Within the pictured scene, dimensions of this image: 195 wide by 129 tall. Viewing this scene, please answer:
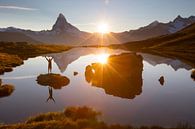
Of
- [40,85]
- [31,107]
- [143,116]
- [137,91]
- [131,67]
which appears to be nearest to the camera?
[143,116]

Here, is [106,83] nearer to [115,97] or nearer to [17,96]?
[115,97]

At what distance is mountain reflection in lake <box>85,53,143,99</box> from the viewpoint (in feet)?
157

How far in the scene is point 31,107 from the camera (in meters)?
35.1

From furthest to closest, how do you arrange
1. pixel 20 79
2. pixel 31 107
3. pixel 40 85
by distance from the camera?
pixel 20 79 → pixel 40 85 → pixel 31 107

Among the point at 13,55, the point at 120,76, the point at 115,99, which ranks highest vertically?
the point at 13,55

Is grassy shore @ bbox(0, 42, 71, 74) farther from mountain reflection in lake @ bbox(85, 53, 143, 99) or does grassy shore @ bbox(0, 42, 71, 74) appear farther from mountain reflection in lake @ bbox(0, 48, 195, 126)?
mountain reflection in lake @ bbox(0, 48, 195, 126)

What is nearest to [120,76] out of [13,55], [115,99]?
[115,99]

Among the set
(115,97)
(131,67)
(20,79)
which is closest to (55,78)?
(20,79)

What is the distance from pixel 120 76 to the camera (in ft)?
205

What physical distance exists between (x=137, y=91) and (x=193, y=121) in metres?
18.4

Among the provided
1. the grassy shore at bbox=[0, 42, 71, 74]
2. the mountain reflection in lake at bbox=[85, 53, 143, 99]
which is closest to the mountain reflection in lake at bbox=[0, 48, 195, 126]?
the mountain reflection in lake at bbox=[85, 53, 143, 99]

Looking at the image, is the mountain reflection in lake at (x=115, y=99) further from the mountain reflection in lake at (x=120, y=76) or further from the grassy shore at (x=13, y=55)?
the grassy shore at (x=13, y=55)

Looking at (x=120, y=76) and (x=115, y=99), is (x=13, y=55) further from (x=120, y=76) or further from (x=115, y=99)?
(x=115, y=99)

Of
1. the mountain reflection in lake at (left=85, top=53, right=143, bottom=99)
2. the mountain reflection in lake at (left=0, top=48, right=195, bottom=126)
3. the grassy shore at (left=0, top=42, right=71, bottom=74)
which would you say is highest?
the grassy shore at (left=0, top=42, right=71, bottom=74)
